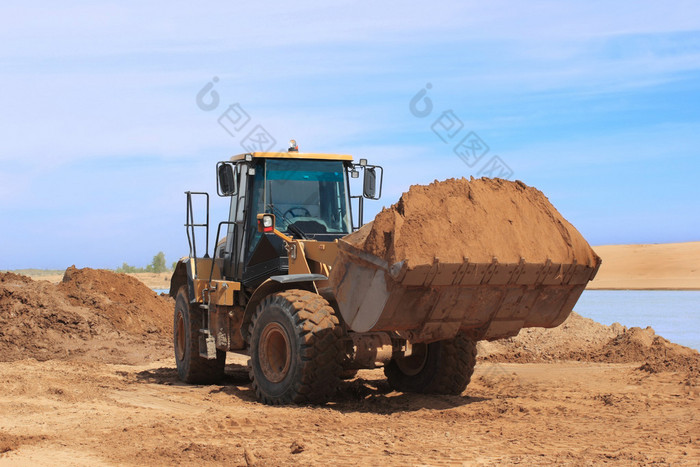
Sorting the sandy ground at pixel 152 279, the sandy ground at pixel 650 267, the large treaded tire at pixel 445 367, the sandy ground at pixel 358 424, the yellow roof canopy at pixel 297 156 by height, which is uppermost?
the sandy ground at pixel 650 267

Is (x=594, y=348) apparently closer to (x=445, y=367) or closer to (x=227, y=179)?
(x=445, y=367)

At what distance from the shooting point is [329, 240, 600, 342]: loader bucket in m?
7.75

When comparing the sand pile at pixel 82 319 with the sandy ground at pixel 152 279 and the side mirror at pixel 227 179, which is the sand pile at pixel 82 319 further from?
the sandy ground at pixel 152 279

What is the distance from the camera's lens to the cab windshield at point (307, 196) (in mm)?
10008

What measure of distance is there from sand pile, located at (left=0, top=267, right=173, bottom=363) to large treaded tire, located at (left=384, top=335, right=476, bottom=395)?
23.8 ft

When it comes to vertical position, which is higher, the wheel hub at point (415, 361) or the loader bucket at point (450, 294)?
the loader bucket at point (450, 294)

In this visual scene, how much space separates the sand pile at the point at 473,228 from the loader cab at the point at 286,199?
1858mm

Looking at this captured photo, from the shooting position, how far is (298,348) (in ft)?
27.2

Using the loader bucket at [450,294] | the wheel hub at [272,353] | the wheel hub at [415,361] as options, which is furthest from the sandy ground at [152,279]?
the loader bucket at [450,294]

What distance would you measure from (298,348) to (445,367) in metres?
2.20

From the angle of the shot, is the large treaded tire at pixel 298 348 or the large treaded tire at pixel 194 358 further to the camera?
the large treaded tire at pixel 194 358

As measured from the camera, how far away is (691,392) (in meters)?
9.64

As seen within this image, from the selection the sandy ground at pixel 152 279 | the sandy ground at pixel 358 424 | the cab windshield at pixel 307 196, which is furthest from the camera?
the sandy ground at pixel 152 279

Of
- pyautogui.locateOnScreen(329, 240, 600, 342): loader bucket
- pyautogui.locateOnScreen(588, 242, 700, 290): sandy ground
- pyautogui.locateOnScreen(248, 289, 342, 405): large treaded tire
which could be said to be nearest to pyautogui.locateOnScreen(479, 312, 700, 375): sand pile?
pyautogui.locateOnScreen(329, 240, 600, 342): loader bucket
